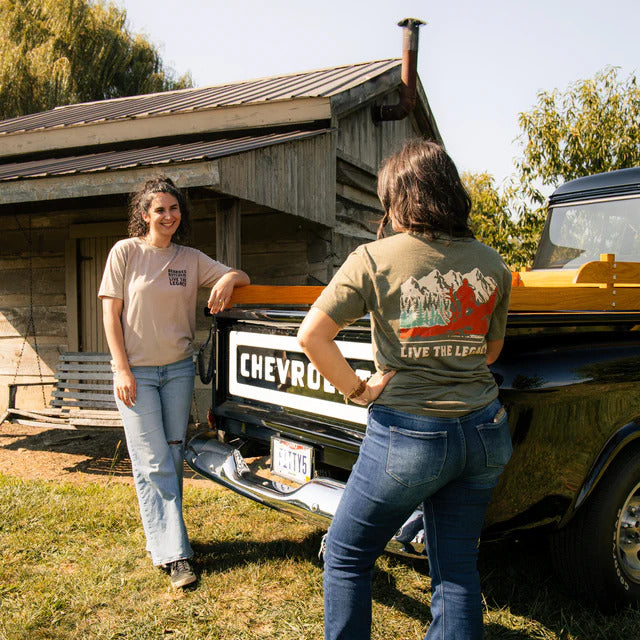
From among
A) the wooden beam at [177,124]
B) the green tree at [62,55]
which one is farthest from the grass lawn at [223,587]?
the green tree at [62,55]

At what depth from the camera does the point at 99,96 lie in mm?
19672

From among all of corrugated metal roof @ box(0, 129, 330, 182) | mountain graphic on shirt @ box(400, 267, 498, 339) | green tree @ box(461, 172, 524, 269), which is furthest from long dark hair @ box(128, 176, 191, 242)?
green tree @ box(461, 172, 524, 269)

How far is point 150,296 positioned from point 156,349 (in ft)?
0.86

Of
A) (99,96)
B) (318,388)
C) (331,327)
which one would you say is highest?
(99,96)

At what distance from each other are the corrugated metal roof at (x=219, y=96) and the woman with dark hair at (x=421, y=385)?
5867 mm

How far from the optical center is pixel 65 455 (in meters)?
6.02

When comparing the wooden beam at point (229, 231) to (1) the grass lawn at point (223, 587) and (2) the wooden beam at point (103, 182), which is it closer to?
(2) the wooden beam at point (103, 182)

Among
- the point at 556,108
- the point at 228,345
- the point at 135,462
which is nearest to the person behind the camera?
the point at 135,462

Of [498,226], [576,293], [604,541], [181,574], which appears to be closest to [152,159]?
[181,574]

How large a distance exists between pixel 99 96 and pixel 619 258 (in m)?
18.7

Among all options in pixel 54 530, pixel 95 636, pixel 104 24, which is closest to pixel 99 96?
pixel 104 24

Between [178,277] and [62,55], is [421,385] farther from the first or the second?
[62,55]

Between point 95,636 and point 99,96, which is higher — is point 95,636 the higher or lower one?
the lower one

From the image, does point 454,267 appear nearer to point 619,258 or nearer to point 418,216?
point 418,216
